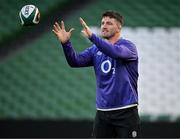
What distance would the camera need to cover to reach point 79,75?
9141 millimetres

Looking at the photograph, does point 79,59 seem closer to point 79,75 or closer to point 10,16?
Answer: point 79,75

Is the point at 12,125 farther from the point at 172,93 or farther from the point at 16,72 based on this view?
the point at 172,93

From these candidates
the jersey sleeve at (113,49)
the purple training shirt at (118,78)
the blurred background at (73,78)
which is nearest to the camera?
the jersey sleeve at (113,49)

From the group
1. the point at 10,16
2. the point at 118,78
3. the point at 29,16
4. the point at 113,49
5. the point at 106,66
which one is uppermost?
the point at 10,16

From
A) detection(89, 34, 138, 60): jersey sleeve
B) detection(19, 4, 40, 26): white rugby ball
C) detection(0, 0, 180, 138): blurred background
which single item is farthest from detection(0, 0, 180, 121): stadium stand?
detection(89, 34, 138, 60): jersey sleeve

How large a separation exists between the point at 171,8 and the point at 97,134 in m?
Answer: 3.94

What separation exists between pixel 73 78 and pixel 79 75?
102 millimetres

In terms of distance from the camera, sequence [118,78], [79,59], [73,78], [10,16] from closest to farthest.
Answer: [118,78] < [79,59] < [73,78] < [10,16]

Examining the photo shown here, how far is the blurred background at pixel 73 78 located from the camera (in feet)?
29.8

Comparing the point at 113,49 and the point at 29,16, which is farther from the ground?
the point at 29,16

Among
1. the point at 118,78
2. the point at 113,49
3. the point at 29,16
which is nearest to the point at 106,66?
the point at 118,78

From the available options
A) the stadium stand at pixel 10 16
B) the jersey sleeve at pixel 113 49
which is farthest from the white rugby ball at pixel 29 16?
the stadium stand at pixel 10 16

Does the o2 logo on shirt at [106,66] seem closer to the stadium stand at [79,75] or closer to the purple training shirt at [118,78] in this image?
the purple training shirt at [118,78]

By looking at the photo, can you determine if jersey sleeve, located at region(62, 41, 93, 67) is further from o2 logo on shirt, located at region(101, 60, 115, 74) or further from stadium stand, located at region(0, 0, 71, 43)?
stadium stand, located at region(0, 0, 71, 43)
